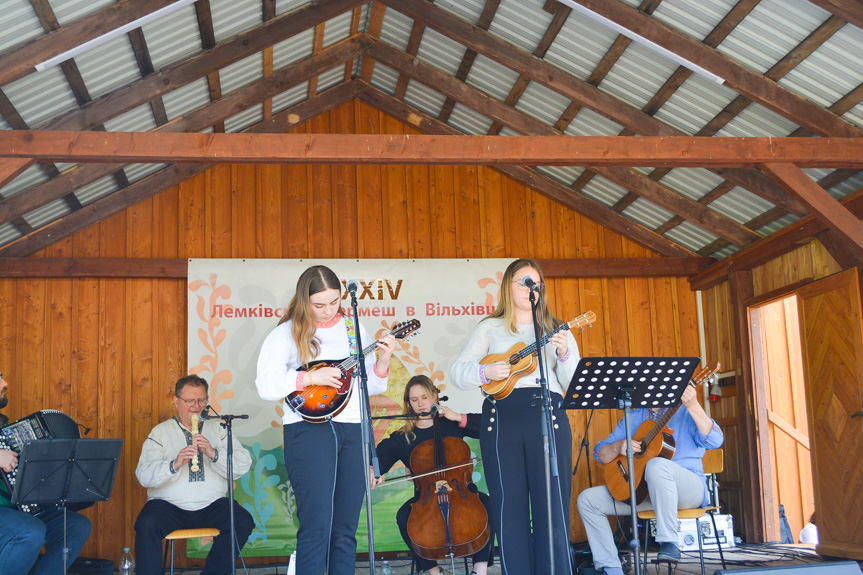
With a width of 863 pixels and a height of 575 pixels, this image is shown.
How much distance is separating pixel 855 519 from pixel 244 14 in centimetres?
530

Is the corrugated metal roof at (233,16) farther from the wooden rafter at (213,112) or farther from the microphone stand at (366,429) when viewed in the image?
the microphone stand at (366,429)

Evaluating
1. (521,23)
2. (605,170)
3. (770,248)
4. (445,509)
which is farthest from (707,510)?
(521,23)

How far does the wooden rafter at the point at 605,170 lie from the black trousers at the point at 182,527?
3.63 metres

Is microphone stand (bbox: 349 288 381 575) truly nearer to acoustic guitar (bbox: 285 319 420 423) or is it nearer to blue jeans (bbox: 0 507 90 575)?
acoustic guitar (bbox: 285 319 420 423)

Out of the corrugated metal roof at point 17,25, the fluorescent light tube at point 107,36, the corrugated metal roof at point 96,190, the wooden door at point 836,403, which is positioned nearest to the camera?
the corrugated metal roof at point 17,25

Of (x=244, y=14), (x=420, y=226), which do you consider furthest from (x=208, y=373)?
(x=244, y=14)

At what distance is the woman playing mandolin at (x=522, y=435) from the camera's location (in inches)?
127

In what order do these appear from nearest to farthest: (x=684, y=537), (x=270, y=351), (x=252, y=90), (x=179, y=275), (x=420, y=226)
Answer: (x=270, y=351)
(x=684, y=537)
(x=252, y=90)
(x=179, y=275)
(x=420, y=226)

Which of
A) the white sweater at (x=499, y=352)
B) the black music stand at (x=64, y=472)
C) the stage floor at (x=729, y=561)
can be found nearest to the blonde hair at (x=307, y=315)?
the white sweater at (x=499, y=352)

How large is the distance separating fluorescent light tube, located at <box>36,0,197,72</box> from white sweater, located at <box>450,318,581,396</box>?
2700 millimetres

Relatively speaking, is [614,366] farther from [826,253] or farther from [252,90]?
[252,90]

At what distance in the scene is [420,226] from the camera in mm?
7469

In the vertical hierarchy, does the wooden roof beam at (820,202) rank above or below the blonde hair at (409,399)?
above

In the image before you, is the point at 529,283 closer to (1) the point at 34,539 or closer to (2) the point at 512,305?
(2) the point at 512,305
